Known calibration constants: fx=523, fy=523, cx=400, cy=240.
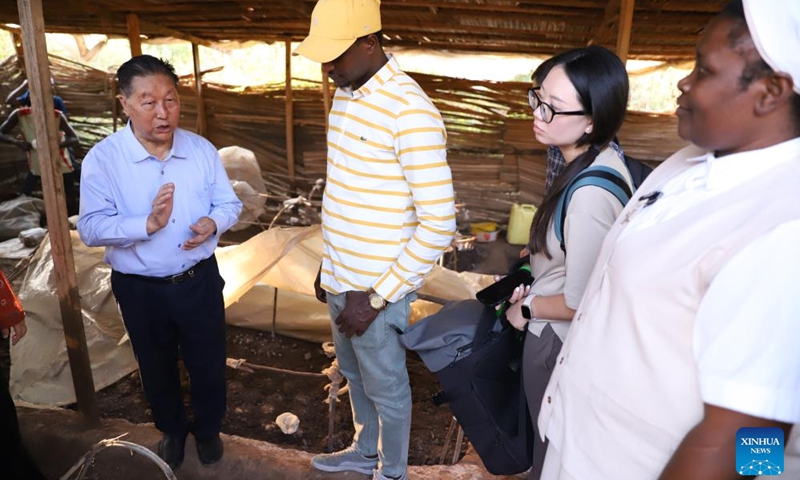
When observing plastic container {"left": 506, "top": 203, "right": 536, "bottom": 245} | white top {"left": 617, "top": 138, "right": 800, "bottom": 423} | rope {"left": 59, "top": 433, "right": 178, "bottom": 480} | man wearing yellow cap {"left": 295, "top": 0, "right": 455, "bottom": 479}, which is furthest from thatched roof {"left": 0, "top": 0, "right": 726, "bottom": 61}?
rope {"left": 59, "top": 433, "right": 178, "bottom": 480}

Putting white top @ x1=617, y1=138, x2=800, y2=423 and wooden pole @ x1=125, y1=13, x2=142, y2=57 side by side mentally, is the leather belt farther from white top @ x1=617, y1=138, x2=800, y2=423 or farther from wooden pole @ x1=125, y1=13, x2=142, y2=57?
wooden pole @ x1=125, y1=13, x2=142, y2=57

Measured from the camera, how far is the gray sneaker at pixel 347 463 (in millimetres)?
2326

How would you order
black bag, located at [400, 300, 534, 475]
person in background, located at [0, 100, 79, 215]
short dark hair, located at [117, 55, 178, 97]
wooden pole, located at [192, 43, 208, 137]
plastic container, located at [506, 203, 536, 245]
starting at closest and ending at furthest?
1. black bag, located at [400, 300, 534, 475]
2. short dark hair, located at [117, 55, 178, 97]
3. person in background, located at [0, 100, 79, 215]
4. plastic container, located at [506, 203, 536, 245]
5. wooden pole, located at [192, 43, 208, 137]

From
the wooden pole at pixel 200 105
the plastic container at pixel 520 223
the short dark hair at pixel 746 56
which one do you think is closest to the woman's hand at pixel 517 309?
the short dark hair at pixel 746 56

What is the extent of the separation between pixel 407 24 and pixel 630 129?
3438mm

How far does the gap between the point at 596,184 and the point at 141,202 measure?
1.68 meters

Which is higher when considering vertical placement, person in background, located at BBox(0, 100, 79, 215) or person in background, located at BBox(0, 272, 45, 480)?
person in background, located at BBox(0, 100, 79, 215)

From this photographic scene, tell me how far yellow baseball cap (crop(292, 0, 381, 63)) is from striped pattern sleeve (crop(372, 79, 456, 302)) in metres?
0.22

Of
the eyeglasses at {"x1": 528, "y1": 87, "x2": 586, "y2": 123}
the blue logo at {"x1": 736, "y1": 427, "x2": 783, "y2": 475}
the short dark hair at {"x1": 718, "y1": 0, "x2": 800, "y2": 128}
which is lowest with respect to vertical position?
the blue logo at {"x1": 736, "y1": 427, "x2": 783, "y2": 475}

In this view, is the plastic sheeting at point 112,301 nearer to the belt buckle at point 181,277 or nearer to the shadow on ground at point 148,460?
the shadow on ground at point 148,460

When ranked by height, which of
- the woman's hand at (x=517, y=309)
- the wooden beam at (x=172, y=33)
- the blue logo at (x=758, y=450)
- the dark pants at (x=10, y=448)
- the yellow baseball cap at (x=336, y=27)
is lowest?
the dark pants at (x=10, y=448)

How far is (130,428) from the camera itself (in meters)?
2.59

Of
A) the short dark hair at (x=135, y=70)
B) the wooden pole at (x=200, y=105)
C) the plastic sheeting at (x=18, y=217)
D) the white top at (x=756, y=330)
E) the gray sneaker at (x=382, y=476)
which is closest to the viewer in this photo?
the white top at (x=756, y=330)

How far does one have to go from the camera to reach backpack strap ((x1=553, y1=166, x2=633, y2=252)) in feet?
4.51
